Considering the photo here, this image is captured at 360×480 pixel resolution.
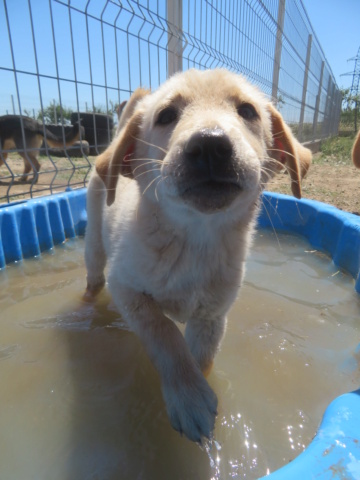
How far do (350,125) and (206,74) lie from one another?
27.5 m

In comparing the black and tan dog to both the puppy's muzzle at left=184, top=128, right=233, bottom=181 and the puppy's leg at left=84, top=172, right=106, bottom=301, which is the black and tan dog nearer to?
the puppy's leg at left=84, top=172, right=106, bottom=301

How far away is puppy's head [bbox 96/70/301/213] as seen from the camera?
1.29 metres

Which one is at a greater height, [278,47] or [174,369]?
[278,47]

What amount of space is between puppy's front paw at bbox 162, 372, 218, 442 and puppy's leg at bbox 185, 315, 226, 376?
A: 1.39 feet

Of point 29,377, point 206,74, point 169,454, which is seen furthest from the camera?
point 29,377

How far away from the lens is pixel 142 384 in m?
1.94

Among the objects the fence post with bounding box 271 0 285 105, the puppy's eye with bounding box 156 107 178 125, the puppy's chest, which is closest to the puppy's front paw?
the puppy's chest

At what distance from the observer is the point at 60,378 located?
1.96 m

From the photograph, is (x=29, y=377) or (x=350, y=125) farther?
(x=350, y=125)

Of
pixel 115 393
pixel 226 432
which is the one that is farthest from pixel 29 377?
pixel 226 432

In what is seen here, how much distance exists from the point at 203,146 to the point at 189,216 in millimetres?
506

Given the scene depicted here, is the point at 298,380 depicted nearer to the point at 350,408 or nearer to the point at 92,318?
the point at 350,408

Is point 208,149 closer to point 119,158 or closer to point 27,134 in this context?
point 119,158

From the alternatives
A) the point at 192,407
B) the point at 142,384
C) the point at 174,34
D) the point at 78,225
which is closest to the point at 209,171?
the point at 192,407
